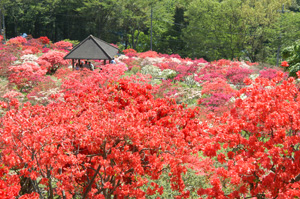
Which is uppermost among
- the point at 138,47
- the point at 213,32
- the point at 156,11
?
the point at 156,11

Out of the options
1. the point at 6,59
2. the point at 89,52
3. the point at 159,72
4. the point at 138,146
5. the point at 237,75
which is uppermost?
the point at 138,146

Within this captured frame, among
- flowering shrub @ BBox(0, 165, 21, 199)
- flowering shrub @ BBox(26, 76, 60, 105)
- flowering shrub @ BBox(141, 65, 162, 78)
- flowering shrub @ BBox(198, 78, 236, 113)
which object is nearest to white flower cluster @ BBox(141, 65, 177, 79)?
flowering shrub @ BBox(141, 65, 162, 78)

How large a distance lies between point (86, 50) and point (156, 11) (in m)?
28.8

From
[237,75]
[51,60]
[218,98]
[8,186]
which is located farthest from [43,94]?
[237,75]

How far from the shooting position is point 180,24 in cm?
4138

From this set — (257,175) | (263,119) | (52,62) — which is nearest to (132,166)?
(257,175)

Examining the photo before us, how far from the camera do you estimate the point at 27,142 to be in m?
3.70

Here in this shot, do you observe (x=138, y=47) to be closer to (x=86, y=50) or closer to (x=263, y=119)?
(x=86, y=50)

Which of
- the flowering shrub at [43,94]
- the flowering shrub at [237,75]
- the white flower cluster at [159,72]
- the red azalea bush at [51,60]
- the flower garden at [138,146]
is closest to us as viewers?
the flower garden at [138,146]

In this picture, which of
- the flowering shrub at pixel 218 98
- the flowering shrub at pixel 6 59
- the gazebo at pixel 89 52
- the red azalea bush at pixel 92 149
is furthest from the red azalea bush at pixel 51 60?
the red azalea bush at pixel 92 149

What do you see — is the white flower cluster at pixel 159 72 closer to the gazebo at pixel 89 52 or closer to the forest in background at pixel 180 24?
the gazebo at pixel 89 52

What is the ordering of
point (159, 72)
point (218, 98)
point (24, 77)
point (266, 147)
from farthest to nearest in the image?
point (159, 72) < point (24, 77) < point (218, 98) < point (266, 147)

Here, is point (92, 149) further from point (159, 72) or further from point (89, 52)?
point (159, 72)

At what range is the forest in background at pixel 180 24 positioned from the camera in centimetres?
3234
